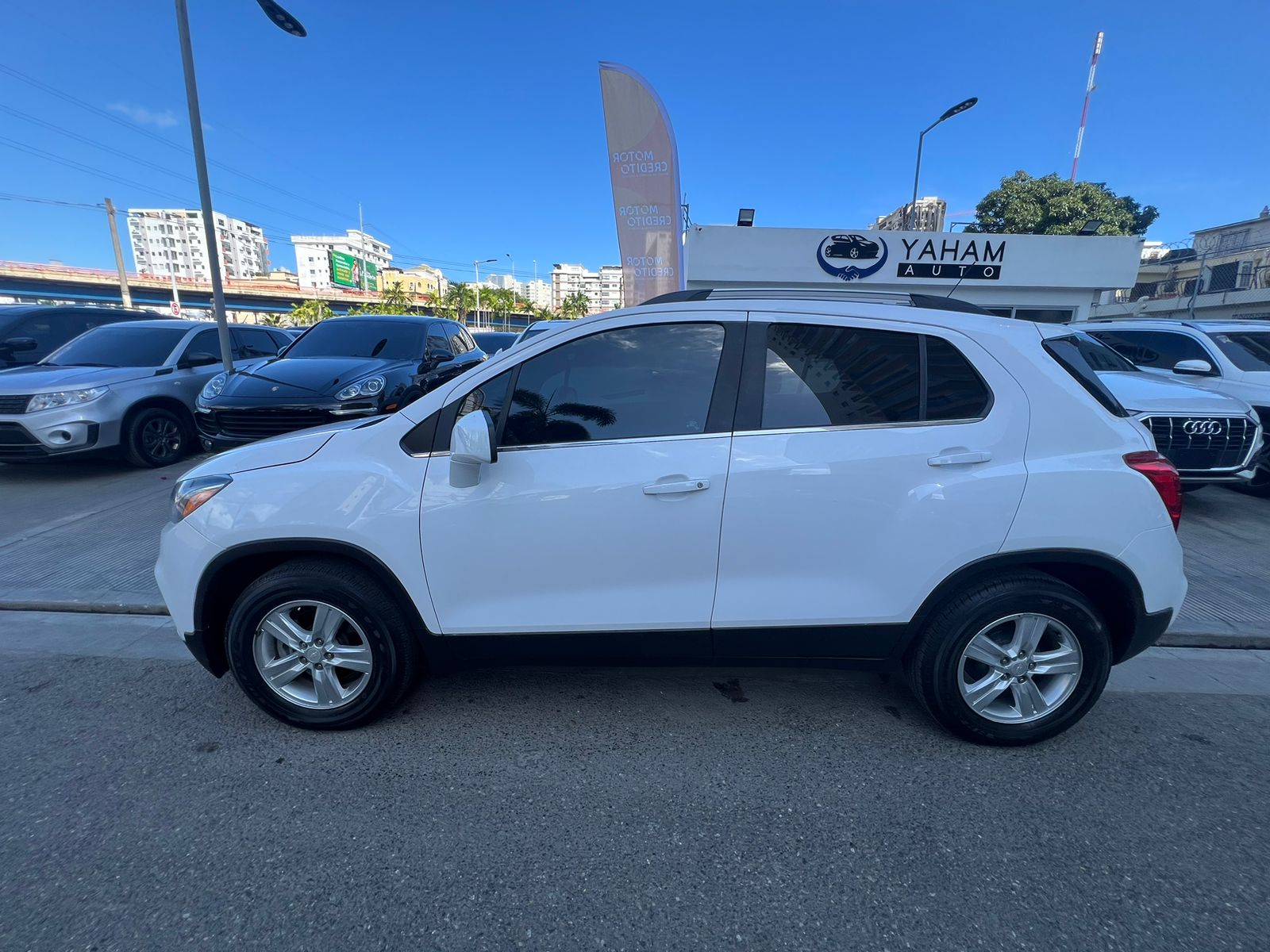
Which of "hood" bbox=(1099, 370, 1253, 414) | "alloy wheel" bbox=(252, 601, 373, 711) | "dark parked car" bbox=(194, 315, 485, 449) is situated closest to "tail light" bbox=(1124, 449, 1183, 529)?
"alloy wheel" bbox=(252, 601, 373, 711)

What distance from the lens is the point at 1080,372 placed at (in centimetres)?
236

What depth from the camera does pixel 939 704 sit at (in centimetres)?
243

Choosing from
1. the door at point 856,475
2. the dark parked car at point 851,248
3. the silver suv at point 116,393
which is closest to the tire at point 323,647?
the door at point 856,475

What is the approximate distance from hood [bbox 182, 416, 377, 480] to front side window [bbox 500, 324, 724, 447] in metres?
0.82

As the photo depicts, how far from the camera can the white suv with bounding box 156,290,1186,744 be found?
2229 millimetres

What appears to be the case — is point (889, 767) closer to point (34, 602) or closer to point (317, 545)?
point (317, 545)

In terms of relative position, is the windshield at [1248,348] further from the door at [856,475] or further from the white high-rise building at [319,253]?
the white high-rise building at [319,253]

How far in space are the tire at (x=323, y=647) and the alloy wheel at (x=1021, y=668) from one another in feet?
7.57

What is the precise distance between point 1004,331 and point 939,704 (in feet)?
5.01

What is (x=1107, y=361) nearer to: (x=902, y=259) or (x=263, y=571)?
(x=263, y=571)

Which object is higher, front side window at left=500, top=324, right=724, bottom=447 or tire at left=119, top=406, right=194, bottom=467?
front side window at left=500, top=324, right=724, bottom=447

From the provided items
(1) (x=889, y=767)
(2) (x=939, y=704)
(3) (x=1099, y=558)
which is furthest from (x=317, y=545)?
(3) (x=1099, y=558)

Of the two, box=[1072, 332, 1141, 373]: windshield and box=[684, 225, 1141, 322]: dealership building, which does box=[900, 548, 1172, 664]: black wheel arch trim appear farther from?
box=[684, 225, 1141, 322]: dealership building

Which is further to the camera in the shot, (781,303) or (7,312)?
(7,312)
